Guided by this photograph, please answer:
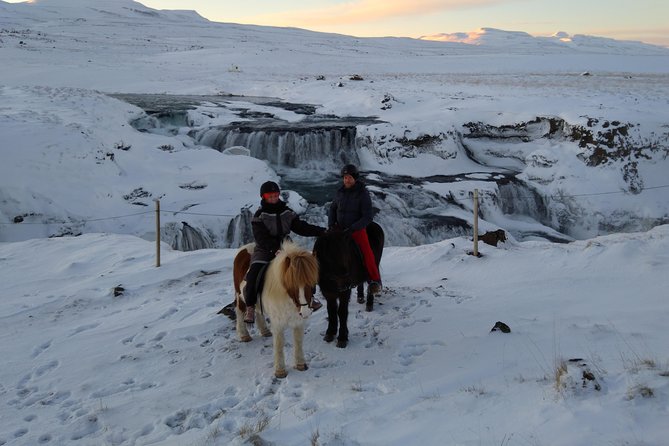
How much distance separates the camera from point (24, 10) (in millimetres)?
110000

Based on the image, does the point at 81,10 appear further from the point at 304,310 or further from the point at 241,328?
the point at 304,310

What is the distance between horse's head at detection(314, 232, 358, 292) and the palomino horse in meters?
0.62

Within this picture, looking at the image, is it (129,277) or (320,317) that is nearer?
(320,317)

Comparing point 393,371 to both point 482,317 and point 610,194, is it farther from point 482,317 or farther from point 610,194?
point 610,194

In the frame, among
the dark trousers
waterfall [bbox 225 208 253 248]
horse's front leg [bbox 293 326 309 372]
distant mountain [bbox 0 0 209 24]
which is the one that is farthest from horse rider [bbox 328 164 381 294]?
distant mountain [bbox 0 0 209 24]

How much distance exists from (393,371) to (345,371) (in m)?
0.51

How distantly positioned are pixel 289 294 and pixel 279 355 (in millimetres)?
723

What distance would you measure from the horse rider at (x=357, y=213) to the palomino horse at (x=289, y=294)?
4.28 feet

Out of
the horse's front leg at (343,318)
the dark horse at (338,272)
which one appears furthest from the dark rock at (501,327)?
the horse's front leg at (343,318)

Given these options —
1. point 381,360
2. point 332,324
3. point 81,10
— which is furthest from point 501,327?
point 81,10

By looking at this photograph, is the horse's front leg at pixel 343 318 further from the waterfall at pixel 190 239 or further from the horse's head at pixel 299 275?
the waterfall at pixel 190 239

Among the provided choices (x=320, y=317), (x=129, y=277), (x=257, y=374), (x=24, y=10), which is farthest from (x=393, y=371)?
(x=24, y=10)

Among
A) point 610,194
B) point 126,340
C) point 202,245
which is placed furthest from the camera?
point 610,194

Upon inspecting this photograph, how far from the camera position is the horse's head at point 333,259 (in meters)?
5.82
